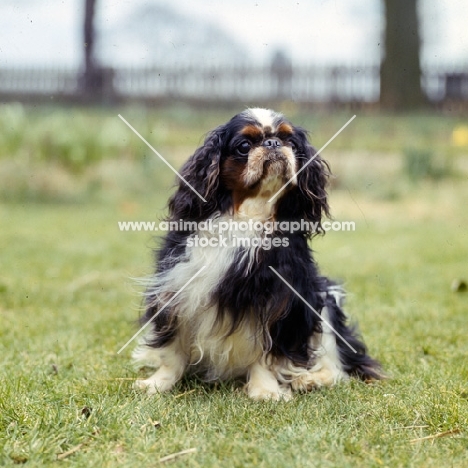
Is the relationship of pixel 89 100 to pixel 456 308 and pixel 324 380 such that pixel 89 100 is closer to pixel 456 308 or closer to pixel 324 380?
pixel 456 308

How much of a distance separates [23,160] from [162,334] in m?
6.93

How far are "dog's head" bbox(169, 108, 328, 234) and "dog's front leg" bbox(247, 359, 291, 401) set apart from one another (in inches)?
28.3

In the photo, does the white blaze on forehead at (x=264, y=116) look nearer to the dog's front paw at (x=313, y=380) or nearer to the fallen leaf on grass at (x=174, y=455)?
the dog's front paw at (x=313, y=380)

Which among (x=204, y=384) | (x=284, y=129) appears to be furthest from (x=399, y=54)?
(x=204, y=384)

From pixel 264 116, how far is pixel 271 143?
0.15m

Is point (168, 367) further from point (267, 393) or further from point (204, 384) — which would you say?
point (267, 393)

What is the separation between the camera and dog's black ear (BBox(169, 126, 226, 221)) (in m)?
3.29

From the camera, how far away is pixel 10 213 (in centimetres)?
918

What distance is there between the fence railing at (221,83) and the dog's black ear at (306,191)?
6.14 metres

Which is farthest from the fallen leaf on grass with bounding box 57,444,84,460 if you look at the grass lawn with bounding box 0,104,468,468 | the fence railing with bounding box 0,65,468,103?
the fence railing with bounding box 0,65,468,103

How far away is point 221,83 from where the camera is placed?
406 inches

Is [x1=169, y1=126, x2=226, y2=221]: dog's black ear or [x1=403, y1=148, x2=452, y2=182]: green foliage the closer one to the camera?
[x1=169, y1=126, x2=226, y2=221]: dog's black ear

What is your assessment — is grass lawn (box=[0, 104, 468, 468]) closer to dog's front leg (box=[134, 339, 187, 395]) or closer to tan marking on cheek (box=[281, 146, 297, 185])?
dog's front leg (box=[134, 339, 187, 395])

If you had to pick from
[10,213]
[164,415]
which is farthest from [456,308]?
[10,213]
